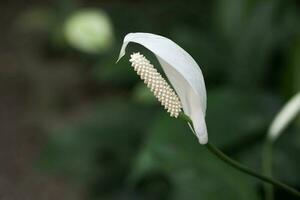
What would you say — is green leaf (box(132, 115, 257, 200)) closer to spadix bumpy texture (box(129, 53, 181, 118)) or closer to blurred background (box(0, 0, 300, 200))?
blurred background (box(0, 0, 300, 200))

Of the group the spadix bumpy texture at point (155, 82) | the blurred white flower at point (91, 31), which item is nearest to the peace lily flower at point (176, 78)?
the spadix bumpy texture at point (155, 82)

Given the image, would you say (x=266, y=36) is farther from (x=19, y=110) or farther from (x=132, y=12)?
(x=19, y=110)

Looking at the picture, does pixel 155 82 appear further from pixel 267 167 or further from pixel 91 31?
pixel 91 31

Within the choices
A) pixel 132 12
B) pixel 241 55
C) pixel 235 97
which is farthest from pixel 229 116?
pixel 132 12

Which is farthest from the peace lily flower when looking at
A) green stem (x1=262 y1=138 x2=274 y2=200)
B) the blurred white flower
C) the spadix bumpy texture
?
the blurred white flower

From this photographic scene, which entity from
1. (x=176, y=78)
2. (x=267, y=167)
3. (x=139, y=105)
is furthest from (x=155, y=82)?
(x=139, y=105)
